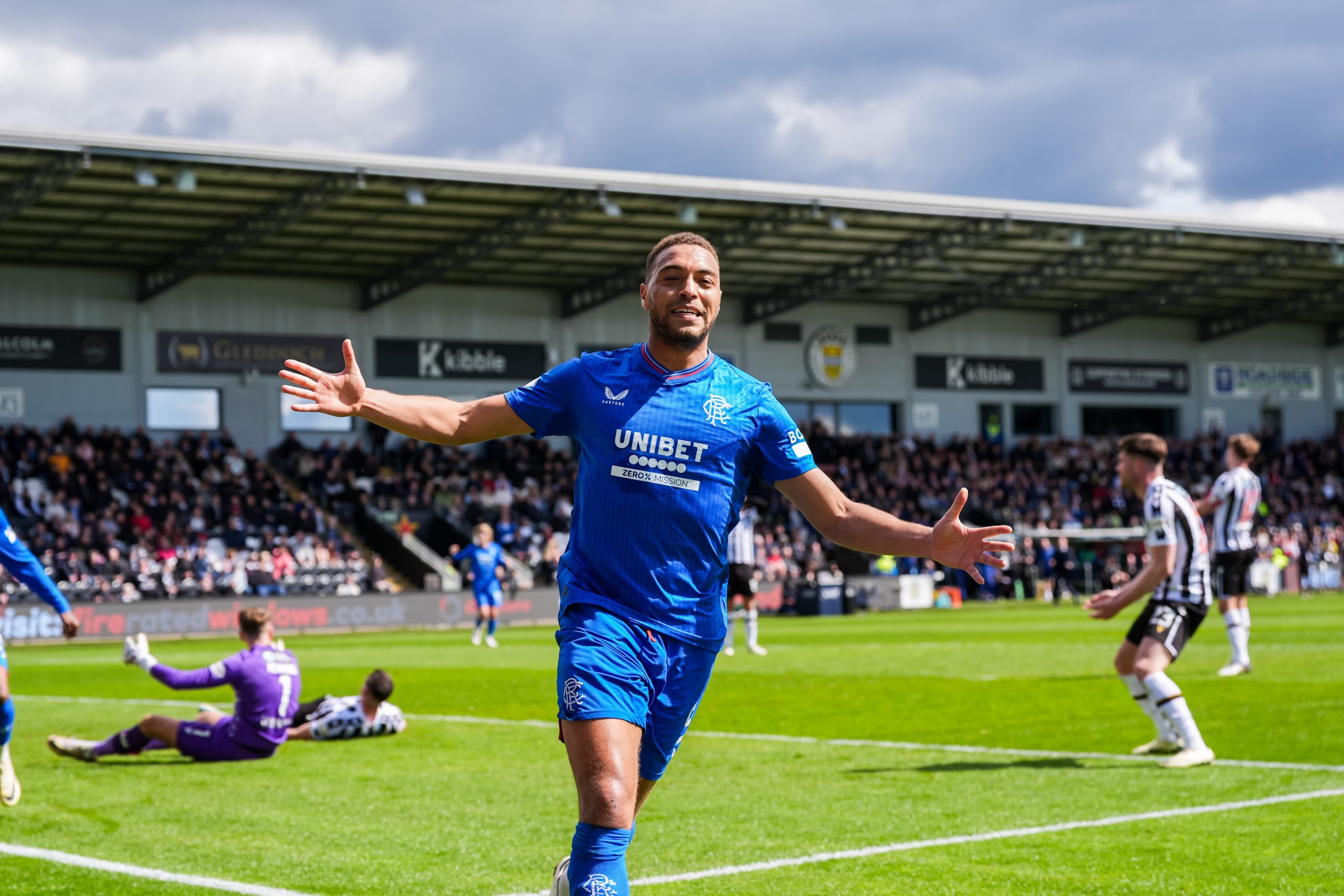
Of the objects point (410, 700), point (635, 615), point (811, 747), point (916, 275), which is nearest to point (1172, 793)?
point (811, 747)

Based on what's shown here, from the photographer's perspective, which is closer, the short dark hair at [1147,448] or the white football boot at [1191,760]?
the white football boot at [1191,760]

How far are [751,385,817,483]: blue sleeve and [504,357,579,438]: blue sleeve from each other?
2.13 feet

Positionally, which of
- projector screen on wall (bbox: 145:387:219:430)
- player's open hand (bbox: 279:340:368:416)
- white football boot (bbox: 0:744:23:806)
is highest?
projector screen on wall (bbox: 145:387:219:430)

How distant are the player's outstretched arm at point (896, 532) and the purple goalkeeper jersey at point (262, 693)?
664 centimetres

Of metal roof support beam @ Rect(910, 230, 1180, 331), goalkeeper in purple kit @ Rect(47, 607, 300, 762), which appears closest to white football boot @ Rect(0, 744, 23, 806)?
goalkeeper in purple kit @ Rect(47, 607, 300, 762)

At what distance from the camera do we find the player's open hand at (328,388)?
4.86 meters

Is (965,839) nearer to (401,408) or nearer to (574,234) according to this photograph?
(401,408)

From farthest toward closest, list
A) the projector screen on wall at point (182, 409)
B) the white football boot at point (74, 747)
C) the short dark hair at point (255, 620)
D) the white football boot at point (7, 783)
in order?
the projector screen on wall at point (182, 409), the white football boot at point (74, 747), the short dark hair at point (255, 620), the white football boot at point (7, 783)

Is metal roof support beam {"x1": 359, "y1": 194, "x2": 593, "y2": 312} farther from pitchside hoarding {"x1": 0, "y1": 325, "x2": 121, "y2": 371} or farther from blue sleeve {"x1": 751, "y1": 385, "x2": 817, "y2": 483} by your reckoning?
blue sleeve {"x1": 751, "y1": 385, "x2": 817, "y2": 483}

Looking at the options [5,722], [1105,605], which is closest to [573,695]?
[5,722]

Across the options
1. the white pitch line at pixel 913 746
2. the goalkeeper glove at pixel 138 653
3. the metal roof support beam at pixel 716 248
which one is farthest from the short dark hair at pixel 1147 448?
the metal roof support beam at pixel 716 248

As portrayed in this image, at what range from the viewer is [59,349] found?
44.0 m

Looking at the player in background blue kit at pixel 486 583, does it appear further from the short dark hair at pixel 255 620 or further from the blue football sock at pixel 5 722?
the blue football sock at pixel 5 722

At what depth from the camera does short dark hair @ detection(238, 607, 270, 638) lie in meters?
10.8
